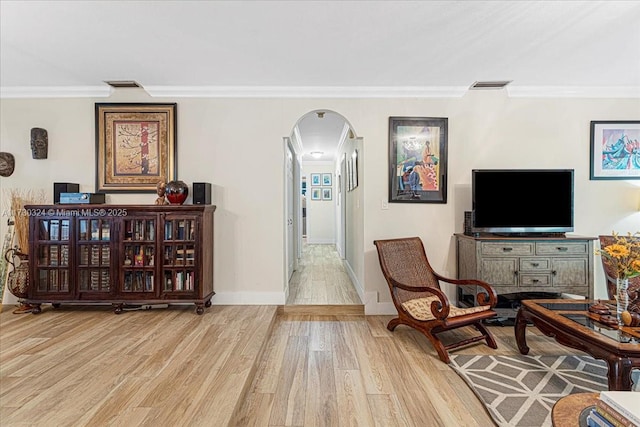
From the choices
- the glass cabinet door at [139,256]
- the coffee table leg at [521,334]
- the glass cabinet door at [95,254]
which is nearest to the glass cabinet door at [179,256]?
the glass cabinet door at [139,256]

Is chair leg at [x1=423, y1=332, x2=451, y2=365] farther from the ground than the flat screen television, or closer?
closer

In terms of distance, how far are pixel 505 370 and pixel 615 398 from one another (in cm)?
158

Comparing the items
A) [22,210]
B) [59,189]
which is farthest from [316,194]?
[22,210]

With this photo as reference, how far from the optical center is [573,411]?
125 cm

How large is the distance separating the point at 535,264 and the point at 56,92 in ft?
17.9

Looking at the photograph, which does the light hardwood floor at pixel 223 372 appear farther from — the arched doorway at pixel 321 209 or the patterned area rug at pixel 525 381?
the arched doorway at pixel 321 209

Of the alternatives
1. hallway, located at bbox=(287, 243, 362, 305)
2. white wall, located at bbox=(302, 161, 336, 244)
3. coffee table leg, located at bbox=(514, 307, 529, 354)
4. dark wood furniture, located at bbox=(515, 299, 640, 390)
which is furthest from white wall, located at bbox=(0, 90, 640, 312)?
white wall, located at bbox=(302, 161, 336, 244)

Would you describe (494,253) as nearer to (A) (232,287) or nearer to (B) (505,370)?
(B) (505,370)

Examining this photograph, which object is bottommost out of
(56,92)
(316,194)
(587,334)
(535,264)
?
(587,334)

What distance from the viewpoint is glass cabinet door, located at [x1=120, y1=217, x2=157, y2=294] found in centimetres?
345

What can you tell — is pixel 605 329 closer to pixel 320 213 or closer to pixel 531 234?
pixel 531 234

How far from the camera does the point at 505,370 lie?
2500 mm

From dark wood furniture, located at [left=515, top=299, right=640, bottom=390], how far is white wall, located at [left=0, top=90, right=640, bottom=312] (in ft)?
3.96

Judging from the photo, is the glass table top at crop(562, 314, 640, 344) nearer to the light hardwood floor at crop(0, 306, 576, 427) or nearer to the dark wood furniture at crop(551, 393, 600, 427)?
the light hardwood floor at crop(0, 306, 576, 427)
